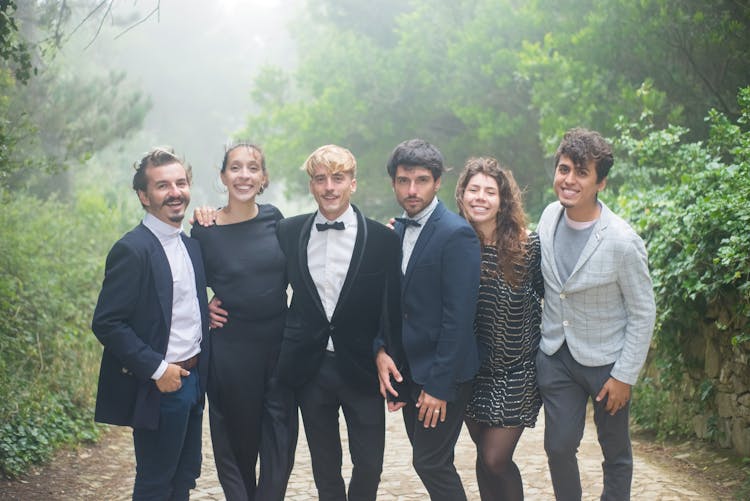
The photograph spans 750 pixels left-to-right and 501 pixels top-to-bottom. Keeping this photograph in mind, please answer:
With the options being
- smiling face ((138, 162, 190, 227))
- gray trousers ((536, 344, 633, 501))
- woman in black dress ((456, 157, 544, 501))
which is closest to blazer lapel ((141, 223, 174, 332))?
smiling face ((138, 162, 190, 227))

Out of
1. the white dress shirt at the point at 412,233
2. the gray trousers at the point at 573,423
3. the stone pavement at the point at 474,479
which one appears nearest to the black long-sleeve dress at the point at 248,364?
the white dress shirt at the point at 412,233

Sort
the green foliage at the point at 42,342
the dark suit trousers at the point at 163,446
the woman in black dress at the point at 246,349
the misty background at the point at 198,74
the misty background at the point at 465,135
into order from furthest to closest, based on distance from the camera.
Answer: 1. the misty background at the point at 198,74
2. the green foliage at the point at 42,342
3. the misty background at the point at 465,135
4. the woman in black dress at the point at 246,349
5. the dark suit trousers at the point at 163,446

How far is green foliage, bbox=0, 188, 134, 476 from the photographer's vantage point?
6367mm

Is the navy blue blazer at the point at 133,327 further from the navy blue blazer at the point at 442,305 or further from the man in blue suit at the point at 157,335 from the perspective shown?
the navy blue blazer at the point at 442,305

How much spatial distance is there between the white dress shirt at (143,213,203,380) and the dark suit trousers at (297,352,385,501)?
0.64 meters

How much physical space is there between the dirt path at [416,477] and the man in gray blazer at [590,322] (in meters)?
1.59

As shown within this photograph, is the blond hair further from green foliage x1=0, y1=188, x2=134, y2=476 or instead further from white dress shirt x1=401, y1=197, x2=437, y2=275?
green foliage x1=0, y1=188, x2=134, y2=476

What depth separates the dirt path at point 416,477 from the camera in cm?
550

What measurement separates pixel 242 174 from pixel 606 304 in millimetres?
2005

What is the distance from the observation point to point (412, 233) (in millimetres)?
4102

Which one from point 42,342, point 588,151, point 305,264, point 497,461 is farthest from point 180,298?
point 42,342

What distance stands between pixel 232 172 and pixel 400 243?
1.01 meters

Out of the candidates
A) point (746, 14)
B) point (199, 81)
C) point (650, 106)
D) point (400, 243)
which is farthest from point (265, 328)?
point (199, 81)

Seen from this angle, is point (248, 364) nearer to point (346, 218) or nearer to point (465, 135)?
point (346, 218)
